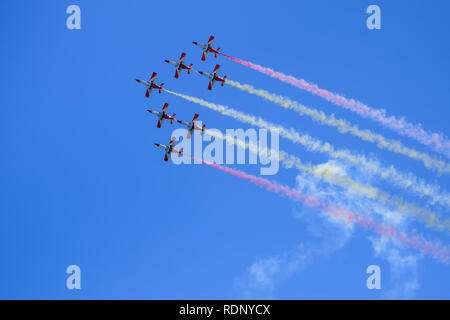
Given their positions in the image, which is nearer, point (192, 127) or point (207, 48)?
point (192, 127)

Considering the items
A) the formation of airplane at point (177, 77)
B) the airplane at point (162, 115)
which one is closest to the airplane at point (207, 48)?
the formation of airplane at point (177, 77)

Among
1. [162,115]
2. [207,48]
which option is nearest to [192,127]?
[162,115]

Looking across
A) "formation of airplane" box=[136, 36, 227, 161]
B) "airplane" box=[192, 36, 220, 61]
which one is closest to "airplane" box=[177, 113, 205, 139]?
"formation of airplane" box=[136, 36, 227, 161]

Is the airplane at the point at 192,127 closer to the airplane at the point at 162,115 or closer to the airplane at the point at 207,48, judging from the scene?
the airplane at the point at 162,115

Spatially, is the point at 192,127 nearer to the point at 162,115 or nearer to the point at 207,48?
the point at 162,115

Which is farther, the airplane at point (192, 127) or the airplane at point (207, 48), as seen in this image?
the airplane at point (207, 48)

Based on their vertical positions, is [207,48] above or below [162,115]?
above

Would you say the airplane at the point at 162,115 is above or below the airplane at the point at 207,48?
below

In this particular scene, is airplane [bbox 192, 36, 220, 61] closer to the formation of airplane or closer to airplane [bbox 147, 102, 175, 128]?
the formation of airplane
